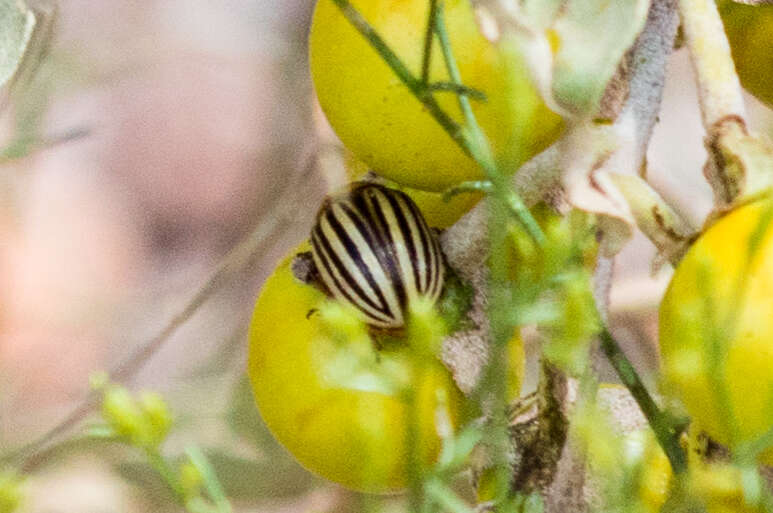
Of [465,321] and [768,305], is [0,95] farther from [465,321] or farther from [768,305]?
[768,305]

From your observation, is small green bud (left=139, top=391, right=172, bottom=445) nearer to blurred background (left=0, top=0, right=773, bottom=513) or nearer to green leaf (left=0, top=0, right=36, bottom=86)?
green leaf (left=0, top=0, right=36, bottom=86)

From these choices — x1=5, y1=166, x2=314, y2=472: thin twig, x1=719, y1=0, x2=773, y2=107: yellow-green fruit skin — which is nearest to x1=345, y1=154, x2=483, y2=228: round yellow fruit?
x1=719, y1=0, x2=773, y2=107: yellow-green fruit skin

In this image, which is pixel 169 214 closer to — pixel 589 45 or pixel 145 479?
pixel 145 479

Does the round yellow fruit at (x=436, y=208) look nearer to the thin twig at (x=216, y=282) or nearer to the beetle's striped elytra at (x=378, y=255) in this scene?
the beetle's striped elytra at (x=378, y=255)

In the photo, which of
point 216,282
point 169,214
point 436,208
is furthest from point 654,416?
point 169,214

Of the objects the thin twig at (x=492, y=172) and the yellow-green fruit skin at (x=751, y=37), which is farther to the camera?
the yellow-green fruit skin at (x=751, y=37)

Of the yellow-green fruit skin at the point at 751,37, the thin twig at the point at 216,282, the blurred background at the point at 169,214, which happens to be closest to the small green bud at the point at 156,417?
the yellow-green fruit skin at the point at 751,37
